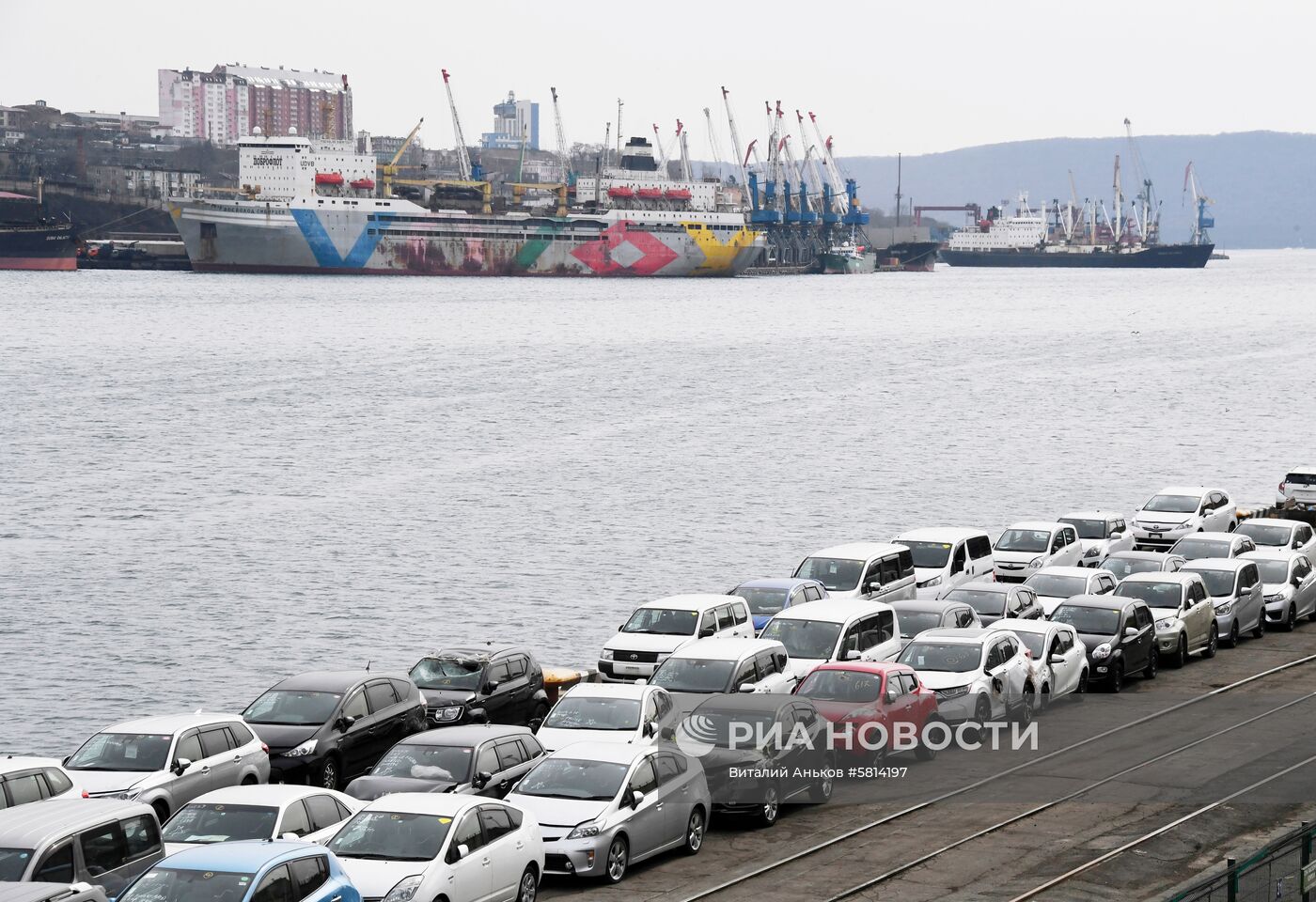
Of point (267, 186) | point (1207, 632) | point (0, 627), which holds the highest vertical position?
point (267, 186)

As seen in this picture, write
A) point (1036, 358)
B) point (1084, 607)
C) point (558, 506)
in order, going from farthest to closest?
point (1036, 358)
point (558, 506)
point (1084, 607)

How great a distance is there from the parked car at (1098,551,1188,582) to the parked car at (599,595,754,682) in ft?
25.6

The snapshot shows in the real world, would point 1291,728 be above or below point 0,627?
above

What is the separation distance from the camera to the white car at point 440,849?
12.6 metres

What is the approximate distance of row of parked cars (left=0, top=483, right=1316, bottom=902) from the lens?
42.1 ft


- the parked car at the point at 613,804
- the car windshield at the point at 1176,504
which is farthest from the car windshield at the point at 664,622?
the car windshield at the point at 1176,504

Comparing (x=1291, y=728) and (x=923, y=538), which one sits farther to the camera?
(x=923, y=538)

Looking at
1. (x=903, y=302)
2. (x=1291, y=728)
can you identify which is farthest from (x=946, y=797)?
(x=903, y=302)

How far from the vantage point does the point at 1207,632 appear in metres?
25.2

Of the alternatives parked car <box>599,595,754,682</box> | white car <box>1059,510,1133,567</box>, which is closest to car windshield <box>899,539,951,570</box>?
white car <box>1059,510,1133,567</box>

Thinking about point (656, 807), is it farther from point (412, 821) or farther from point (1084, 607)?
point (1084, 607)

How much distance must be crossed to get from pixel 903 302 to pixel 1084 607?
177039 millimetres

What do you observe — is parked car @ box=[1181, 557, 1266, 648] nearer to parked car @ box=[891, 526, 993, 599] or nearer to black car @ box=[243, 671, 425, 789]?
parked car @ box=[891, 526, 993, 599]

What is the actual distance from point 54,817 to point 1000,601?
610 inches
